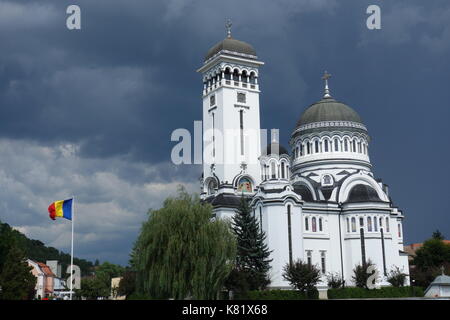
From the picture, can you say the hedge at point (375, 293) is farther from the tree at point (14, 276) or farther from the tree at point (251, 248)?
the tree at point (14, 276)

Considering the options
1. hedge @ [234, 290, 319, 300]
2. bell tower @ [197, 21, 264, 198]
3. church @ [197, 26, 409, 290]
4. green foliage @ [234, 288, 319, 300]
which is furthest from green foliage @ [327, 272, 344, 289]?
bell tower @ [197, 21, 264, 198]

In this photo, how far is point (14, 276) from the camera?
51.6 m

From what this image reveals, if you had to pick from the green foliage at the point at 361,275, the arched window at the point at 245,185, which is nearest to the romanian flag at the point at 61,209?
the arched window at the point at 245,185

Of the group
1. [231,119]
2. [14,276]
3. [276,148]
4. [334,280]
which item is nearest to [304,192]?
[276,148]

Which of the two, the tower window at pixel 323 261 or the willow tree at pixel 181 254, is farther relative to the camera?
the tower window at pixel 323 261

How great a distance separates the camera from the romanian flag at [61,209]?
32.8 m

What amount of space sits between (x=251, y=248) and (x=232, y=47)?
24890 mm

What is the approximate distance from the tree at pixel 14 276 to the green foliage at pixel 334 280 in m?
28.6

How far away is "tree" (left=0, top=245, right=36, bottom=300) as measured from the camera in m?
50.4

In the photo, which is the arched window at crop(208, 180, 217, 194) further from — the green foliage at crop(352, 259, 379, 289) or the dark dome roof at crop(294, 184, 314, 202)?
the green foliage at crop(352, 259, 379, 289)

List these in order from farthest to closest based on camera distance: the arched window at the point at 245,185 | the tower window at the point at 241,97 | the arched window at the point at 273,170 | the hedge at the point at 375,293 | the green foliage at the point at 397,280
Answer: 1. the tower window at the point at 241,97
2. the arched window at the point at 245,185
3. the arched window at the point at 273,170
4. the green foliage at the point at 397,280
5. the hedge at the point at 375,293
